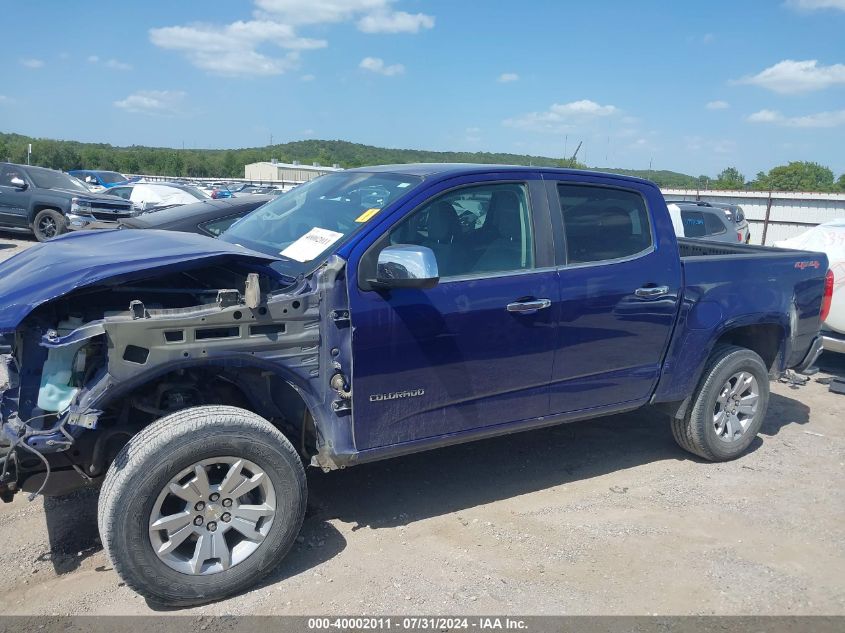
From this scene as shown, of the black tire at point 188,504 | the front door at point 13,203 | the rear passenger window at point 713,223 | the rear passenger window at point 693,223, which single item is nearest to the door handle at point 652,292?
the black tire at point 188,504

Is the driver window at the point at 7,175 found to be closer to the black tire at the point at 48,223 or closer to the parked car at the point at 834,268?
the black tire at the point at 48,223

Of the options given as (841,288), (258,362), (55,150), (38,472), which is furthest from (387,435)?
(55,150)

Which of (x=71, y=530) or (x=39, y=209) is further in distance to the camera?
(x=39, y=209)

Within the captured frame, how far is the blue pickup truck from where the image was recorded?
3088 mm

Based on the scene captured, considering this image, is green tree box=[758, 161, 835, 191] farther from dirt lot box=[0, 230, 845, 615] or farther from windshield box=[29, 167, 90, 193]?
dirt lot box=[0, 230, 845, 615]

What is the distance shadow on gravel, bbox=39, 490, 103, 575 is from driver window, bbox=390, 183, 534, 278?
2.28m

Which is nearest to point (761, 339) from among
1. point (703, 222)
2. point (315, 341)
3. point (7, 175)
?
point (315, 341)

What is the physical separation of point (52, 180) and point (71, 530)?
14.4m

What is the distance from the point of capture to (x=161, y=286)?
358cm

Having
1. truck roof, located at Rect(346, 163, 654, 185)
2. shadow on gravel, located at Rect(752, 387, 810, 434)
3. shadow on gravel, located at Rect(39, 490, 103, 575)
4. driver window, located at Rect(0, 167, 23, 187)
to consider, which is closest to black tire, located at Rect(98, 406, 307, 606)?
shadow on gravel, located at Rect(39, 490, 103, 575)

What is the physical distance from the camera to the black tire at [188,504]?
3.02 meters

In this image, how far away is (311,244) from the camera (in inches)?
148

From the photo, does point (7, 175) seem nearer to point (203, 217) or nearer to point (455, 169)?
point (203, 217)

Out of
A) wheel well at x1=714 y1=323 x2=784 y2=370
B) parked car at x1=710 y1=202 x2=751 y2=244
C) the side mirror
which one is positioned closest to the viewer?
the side mirror
